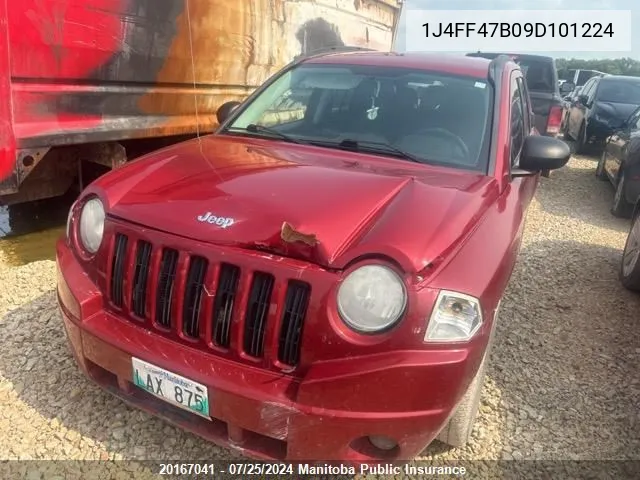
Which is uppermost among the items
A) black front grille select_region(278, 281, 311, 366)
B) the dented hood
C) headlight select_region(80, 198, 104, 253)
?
the dented hood

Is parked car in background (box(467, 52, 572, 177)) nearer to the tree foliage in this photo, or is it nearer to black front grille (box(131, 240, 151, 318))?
black front grille (box(131, 240, 151, 318))

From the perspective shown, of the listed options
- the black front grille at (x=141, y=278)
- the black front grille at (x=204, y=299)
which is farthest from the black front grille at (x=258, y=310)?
the black front grille at (x=141, y=278)

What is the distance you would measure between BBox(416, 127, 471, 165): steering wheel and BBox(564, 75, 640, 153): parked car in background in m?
8.97

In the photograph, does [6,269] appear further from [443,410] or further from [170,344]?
[443,410]

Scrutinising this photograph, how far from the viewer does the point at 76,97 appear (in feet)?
14.0

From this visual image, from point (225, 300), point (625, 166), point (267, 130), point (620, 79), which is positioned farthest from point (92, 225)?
point (620, 79)

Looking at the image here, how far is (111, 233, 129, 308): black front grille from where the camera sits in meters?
2.34

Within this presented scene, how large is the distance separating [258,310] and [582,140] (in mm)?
11308

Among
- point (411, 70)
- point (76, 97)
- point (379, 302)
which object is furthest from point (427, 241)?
point (76, 97)

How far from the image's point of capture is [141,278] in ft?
7.52

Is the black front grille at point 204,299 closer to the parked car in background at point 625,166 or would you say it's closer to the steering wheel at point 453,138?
the steering wheel at point 453,138

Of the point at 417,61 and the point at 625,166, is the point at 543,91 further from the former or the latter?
the point at 417,61

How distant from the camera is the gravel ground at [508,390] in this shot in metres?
2.60

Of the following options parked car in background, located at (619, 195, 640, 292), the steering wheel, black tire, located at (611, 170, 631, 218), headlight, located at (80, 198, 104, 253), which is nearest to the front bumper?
headlight, located at (80, 198, 104, 253)
